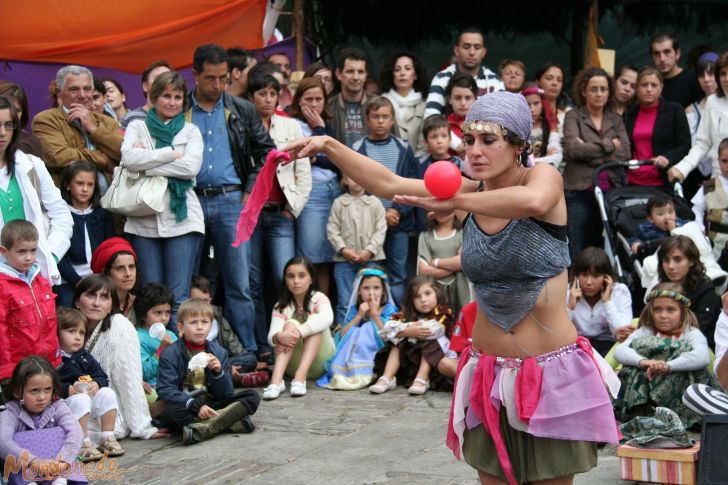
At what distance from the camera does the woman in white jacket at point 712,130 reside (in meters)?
8.77

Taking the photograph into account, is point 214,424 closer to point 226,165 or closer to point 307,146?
point 226,165

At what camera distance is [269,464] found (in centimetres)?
594

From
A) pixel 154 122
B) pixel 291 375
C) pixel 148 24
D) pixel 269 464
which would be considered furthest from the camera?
pixel 148 24

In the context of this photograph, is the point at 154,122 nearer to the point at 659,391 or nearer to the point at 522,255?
the point at 659,391

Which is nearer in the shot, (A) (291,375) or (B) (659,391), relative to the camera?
(B) (659,391)

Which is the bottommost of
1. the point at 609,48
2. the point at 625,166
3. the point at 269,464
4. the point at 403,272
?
the point at 269,464

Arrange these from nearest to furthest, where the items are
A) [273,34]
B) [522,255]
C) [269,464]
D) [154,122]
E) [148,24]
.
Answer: [522,255], [269,464], [154,122], [148,24], [273,34]

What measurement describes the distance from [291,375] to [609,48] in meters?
5.06

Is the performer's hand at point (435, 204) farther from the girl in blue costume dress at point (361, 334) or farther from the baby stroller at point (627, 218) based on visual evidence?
the baby stroller at point (627, 218)

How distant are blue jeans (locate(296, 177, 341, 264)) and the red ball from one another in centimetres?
509

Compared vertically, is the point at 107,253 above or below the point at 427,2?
below

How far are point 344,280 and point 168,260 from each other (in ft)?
5.31

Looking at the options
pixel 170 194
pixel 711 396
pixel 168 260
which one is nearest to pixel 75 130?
pixel 170 194

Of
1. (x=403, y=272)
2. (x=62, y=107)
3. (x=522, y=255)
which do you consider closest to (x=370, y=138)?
(x=403, y=272)
